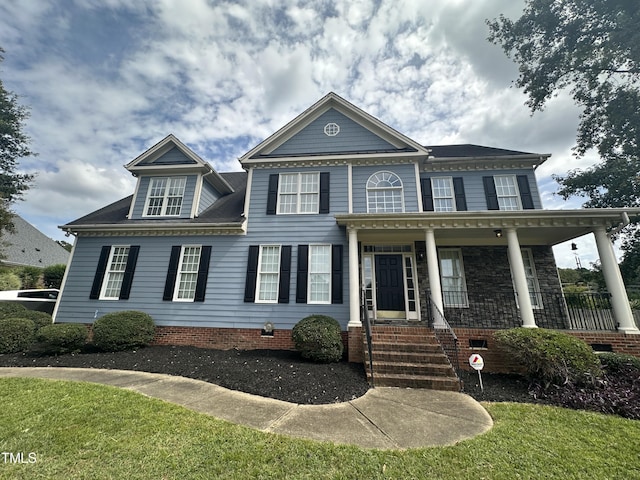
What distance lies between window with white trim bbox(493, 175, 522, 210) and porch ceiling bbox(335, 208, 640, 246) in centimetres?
152

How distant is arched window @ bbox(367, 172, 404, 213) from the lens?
30.3 feet

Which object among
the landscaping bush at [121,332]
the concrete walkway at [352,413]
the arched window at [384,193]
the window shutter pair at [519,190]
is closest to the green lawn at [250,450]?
the concrete walkway at [352,413]

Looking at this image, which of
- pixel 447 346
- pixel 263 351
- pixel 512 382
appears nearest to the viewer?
pixel 512 382

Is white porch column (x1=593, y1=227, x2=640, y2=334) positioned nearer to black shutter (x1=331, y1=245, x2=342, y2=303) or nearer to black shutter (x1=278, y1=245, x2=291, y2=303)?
black shutter (x1=331, y1=245, x2=342, y2=303)

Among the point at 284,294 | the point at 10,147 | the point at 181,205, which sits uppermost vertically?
the point at 10,147

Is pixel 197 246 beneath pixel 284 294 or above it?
above

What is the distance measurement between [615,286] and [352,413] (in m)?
8.09

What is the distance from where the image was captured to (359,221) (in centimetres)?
793

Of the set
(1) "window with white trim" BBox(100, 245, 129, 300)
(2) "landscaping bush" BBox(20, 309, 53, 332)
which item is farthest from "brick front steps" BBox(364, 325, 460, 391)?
(2) "landscaping bush" BBox(20, 309, 53, 332)

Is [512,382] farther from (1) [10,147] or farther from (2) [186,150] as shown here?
(1) [10,147]

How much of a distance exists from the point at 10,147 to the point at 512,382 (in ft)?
94.7

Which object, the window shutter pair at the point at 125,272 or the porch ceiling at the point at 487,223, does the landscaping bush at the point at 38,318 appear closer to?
the window shutter pair at the point at 125,272

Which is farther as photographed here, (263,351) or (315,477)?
(263,351)

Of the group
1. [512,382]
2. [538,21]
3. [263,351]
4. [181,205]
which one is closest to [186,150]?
[181,205]
